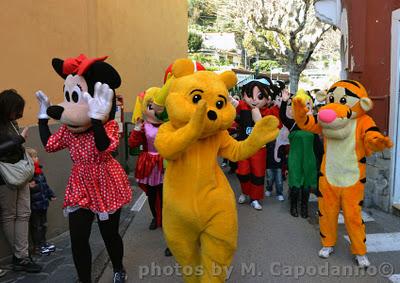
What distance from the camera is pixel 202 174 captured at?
10.5ft

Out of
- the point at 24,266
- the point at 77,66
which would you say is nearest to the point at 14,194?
the point at 24,266

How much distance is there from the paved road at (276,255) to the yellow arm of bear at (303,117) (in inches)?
56.6

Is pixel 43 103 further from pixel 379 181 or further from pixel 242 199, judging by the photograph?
pixel 379 181

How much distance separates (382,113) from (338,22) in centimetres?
362

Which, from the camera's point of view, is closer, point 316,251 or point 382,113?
→ point 316,251

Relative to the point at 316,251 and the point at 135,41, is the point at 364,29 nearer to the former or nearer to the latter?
the point at 316,251

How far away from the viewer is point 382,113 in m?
6.35

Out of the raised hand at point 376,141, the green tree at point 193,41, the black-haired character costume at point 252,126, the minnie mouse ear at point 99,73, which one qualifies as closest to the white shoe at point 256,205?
the black-haired character costume at point 252,126

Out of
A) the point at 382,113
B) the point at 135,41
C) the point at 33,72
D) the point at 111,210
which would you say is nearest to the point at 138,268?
the point at 111,210

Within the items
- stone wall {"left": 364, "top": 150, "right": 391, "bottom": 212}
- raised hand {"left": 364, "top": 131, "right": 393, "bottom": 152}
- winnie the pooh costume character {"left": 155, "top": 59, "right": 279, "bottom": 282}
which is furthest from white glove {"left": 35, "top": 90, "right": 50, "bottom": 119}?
stone wall {"left": 364, "top": 150, "right": 391, "bottom": 212}

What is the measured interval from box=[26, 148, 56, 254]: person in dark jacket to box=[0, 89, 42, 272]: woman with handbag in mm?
213

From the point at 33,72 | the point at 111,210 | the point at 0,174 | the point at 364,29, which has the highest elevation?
the point at 364,29

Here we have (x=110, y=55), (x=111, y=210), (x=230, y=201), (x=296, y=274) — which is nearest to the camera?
(x=230, y=201)

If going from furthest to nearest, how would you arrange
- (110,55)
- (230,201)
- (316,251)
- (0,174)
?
(110,55)
(316,251)
(0,174)
(230,201)
